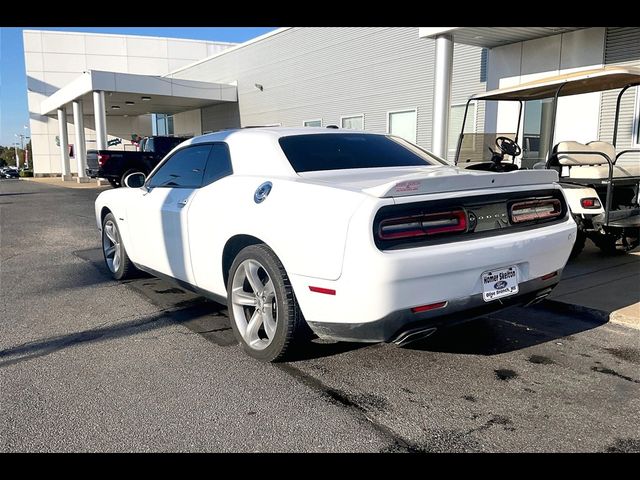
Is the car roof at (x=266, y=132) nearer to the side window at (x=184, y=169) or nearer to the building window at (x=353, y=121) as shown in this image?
the side window at (x=184, y=169)

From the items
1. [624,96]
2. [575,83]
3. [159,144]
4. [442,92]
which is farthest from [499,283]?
[159,144]

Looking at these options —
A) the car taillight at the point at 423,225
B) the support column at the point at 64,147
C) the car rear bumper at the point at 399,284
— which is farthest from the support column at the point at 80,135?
the car taillight at the point at 423,225

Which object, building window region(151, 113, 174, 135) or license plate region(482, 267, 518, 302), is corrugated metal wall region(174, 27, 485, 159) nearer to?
building window region(151, 113, 174, 135)

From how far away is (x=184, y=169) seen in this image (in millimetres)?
4766

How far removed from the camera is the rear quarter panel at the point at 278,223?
118 inches

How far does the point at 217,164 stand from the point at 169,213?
0.65 m

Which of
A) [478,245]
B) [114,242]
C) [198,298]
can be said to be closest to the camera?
[478,245]

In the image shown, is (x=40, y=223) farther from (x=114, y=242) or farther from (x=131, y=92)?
(x=131, y=92)

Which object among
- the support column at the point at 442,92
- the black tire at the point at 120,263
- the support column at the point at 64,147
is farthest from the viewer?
the support column at the point at 64,147

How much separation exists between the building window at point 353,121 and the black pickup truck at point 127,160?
6559mm

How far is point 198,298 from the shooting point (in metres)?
5.32

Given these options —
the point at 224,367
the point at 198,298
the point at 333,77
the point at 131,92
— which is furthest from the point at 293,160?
the point at 131,92
